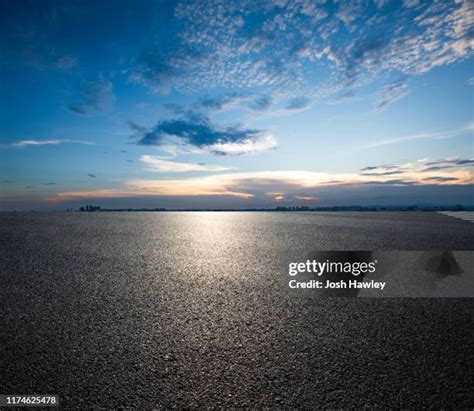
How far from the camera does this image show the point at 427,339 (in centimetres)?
358

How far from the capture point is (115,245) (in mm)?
10500

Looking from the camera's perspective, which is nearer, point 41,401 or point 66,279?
point 41,401

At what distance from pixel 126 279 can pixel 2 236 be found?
9.48 m

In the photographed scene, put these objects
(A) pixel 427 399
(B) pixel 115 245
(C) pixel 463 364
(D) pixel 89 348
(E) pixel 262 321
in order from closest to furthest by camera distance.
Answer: (A) pixel 427 399 → (C) pixel 463 364 → (D) pixel 89 348 → (E) pixel 262 321 → (B) pixel 115 245

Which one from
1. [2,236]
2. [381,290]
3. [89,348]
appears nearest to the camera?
[89,348]

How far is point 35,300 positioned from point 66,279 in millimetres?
1240

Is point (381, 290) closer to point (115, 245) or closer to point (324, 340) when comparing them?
point (324, 340)

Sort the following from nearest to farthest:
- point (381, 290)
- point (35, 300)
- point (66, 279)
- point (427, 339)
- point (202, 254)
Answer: point (427, 339) < point (35, 300) < point (381, 290) < point (66, 279) < point (202, 254)

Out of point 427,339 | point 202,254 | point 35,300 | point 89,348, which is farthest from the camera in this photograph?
point 202,254

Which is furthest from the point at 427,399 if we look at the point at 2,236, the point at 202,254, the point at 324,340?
the point at 2,236

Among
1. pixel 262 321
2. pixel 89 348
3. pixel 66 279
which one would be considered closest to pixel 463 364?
pixel 262 321

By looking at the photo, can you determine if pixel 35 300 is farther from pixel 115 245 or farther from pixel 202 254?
pixel 115 245

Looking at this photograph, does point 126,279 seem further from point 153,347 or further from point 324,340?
point 324,340

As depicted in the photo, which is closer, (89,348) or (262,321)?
(89,348)
